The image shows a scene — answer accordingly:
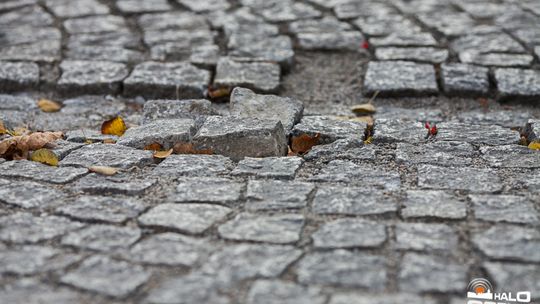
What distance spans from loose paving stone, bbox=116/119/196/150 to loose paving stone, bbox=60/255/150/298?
105 cm

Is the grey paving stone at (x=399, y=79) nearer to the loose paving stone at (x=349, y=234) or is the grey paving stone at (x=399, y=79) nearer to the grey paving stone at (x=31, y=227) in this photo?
the loose paving stone at (x=349, y=234)

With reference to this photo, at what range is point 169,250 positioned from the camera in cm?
226

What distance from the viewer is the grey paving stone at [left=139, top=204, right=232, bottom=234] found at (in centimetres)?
241

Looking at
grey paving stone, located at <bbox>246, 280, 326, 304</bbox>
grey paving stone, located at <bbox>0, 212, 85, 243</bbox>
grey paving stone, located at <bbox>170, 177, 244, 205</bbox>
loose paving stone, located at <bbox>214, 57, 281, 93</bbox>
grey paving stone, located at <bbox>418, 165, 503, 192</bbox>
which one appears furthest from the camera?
loose paving stone, located at <bbox>214, 57, 281, 93</bbox>

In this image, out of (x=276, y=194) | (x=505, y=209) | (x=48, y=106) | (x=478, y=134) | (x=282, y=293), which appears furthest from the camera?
(x=48, y=106)

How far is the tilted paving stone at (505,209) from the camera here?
2.43m

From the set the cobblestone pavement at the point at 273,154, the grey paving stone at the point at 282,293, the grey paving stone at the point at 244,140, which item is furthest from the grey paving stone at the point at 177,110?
the grey paving stone at the point at 282,293

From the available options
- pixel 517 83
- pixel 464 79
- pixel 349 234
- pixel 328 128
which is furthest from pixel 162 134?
pixel 517 83

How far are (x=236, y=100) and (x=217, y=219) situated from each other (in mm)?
1146

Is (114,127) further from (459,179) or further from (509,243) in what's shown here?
(509,243)

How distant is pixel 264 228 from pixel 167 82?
182cm

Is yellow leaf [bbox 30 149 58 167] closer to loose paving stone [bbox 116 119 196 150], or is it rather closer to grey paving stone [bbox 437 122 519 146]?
loose paving stone [bbox 116 119 196 150]

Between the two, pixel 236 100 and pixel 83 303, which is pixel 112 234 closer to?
pixel 83 303

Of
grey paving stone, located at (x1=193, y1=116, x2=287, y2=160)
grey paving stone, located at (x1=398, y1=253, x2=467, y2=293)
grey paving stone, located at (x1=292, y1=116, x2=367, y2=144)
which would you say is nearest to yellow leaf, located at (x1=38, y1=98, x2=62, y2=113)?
grey paving stone, located at (x1=193, y1=116, x2=287, y2=160)
